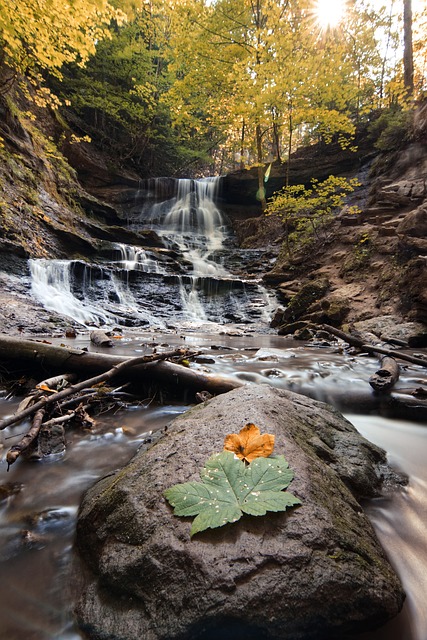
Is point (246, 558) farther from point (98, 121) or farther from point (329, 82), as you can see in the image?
point (98, 121)

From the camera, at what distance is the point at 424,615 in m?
0.97

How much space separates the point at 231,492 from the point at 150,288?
1188 cm

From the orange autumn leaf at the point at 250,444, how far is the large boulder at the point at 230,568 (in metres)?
0.10

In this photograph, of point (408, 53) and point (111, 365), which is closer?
point (111, 365)

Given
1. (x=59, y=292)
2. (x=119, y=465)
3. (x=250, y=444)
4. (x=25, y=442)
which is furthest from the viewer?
(x=59, y=292)

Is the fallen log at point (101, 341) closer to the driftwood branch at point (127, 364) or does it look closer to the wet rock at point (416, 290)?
the driftwood branch at point (127, 364)

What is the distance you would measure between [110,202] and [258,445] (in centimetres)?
2250

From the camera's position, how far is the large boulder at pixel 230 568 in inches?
33.0

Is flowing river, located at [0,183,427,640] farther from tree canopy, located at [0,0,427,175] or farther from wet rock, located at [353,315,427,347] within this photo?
tree canopy, located at [0,0,427,175]

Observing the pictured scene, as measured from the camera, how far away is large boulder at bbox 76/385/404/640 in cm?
84

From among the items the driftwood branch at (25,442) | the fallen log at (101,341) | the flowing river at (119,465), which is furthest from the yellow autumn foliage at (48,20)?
the driftwood branch at (25,442)

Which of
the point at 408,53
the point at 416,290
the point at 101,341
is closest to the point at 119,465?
the point at 101,341

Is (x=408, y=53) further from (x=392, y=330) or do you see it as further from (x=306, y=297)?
(x=392, y=330)

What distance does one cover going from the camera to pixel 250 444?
1.39 metres
